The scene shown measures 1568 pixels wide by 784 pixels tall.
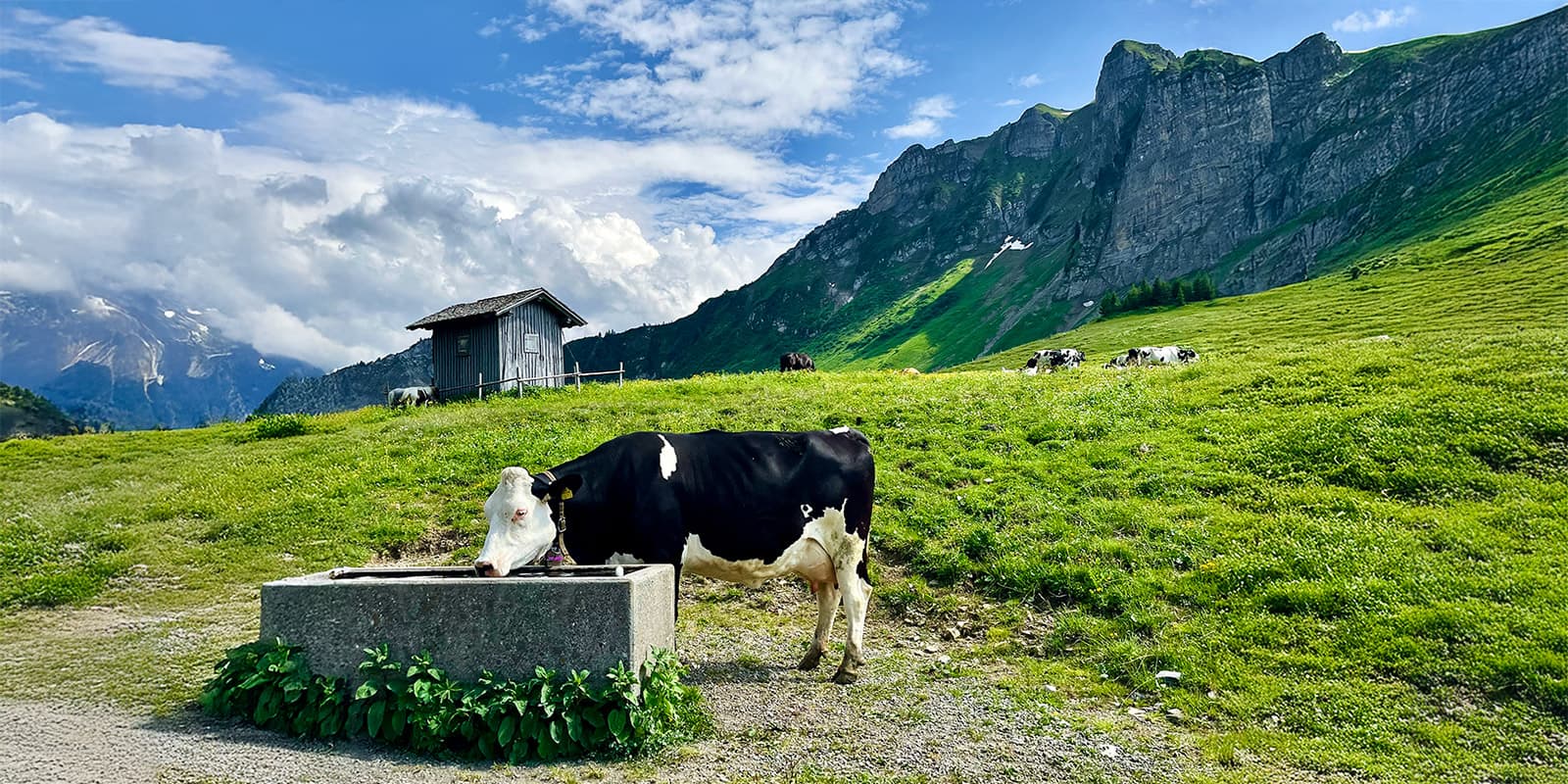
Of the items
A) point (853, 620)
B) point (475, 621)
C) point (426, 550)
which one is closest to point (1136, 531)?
point (853, 620)

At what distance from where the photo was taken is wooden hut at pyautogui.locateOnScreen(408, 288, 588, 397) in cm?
4288

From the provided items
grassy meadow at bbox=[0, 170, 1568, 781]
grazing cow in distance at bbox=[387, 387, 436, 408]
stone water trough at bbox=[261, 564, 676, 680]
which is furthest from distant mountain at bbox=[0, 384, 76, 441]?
stone water trough at bbox=[261, 564, 676, 680]

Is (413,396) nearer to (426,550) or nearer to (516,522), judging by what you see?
(426,550)

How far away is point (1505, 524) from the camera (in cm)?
1166


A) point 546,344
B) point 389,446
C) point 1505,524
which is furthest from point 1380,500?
point 546,344

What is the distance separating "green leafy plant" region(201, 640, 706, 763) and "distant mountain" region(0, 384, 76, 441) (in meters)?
141

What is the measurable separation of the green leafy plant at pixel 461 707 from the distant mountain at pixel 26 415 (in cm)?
14066

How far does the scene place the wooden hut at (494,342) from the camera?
A: 42.9 m

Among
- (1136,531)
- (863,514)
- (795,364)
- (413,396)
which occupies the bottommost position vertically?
(1136,531)

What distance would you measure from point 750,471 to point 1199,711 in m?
5.30

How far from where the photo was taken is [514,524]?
332 inches

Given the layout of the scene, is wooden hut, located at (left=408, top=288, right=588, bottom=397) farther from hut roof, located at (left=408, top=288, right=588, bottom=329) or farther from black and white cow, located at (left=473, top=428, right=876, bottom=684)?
black and white cow, located at (left=473, top=428, right=876, bottom=684)

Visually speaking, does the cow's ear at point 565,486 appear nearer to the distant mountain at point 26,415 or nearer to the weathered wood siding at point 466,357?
the weathered wood siding at point 466,357

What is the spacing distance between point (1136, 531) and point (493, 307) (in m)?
36.5
